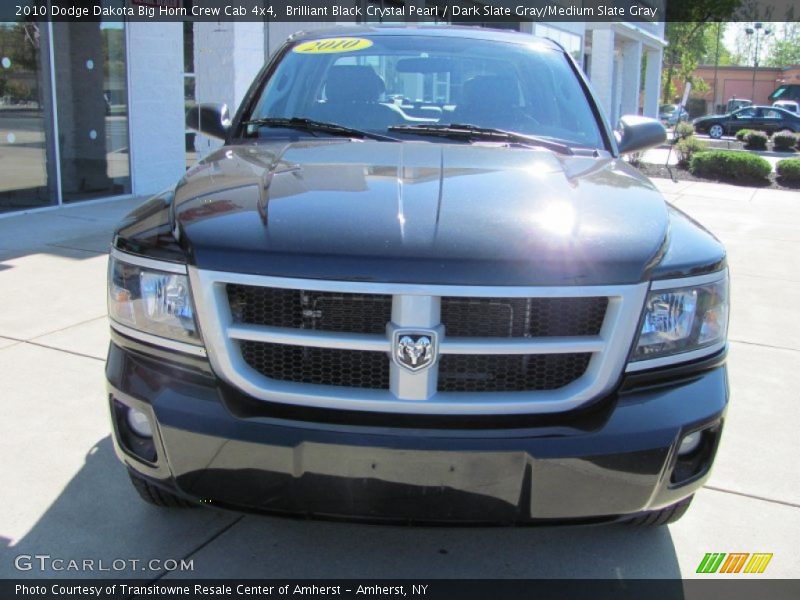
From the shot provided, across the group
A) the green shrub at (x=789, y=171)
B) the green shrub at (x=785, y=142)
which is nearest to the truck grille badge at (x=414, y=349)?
the green shrub at (x=789, y=171)

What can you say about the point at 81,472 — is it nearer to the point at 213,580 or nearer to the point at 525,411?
the point at 213,580

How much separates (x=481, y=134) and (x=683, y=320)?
4.46 ft

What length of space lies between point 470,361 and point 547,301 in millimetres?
264

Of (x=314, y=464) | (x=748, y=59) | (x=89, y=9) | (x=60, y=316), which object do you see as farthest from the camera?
(x=748, y=59)

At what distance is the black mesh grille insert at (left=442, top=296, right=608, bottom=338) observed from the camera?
2.20 meters

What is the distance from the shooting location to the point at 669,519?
2740 mm

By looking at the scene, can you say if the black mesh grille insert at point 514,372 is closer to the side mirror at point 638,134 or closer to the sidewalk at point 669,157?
the side mirror at point 638,134

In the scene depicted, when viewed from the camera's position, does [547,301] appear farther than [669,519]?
No

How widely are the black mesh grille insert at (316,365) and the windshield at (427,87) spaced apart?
141 centimetres

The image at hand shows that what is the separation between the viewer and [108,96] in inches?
399

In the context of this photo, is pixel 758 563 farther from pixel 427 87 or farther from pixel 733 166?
pixel 733 166

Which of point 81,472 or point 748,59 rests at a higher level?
point 748,59

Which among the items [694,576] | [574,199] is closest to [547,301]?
[574,199]
